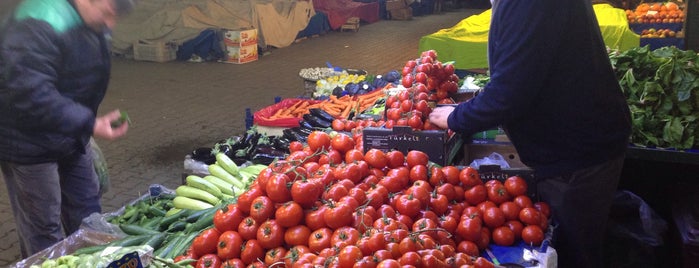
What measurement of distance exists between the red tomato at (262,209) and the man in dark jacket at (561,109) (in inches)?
41.3

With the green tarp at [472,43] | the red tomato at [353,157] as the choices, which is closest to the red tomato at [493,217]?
the red tomato at [353,157]

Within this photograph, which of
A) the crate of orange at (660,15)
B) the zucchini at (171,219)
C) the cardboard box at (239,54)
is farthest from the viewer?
the cardboard box at (239,54)

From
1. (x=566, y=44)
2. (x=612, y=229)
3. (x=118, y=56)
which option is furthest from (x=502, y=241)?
(x=118, y=56)

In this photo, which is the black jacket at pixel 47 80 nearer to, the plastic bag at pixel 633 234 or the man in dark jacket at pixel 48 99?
the man in dark jacket at pixel 48 99

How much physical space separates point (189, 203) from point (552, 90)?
251 centimetres

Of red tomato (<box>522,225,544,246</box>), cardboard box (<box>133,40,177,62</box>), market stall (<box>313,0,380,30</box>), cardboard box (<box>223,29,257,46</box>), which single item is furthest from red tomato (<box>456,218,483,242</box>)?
market stall (<box>313,0,380,30</box>)

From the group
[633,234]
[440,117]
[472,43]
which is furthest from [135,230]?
[472,43]

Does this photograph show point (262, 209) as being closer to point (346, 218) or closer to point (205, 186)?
point (346, 218)

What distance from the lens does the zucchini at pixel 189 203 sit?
408 centimetres

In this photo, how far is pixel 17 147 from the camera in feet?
11.9

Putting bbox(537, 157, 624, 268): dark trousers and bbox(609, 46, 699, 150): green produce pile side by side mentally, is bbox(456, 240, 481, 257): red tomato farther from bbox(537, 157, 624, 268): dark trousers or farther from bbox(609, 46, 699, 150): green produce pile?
bbox(609, 46, 699, 150): green produce pile

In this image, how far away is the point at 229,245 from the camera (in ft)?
8.21

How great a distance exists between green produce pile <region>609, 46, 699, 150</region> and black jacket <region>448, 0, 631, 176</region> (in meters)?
1.21

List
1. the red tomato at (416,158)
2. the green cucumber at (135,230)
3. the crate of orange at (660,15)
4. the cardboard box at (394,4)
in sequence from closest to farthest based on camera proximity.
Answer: the red tomato at (416,158), the green cucumber at (135,230), the crate of orange at (660,15), the cardboard box at (394,4)
